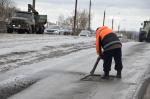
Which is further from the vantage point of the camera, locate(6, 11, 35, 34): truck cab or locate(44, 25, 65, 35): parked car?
locate(44, 25, 65, 35): parked car

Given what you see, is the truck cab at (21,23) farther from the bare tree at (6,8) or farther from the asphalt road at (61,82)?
the bare tree at (6,8)

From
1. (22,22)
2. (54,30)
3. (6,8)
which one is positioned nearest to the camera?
(22,22)

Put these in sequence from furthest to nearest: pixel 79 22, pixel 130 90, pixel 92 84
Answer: pixel 79 22 < pixel 92 84 < pixel 130 90

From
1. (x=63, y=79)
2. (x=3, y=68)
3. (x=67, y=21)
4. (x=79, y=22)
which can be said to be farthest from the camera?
(x=67, y=21)

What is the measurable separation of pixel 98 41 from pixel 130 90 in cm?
191

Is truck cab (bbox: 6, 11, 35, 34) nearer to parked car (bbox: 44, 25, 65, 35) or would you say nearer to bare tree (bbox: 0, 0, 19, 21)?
parked car (bbox: 44, 25, 65, 35)

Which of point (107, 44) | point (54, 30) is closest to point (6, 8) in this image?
point (54, 30)

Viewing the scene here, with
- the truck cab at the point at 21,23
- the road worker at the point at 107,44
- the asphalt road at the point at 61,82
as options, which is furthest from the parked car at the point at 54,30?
the road worker at the point at 107,44

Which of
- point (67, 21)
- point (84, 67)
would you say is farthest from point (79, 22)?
point (84, 67)

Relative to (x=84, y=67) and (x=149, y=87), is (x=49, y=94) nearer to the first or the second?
(x=149, y=87)

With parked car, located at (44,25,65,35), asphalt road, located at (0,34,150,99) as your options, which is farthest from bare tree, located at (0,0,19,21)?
asphalt road, located at (0,34,150,99)

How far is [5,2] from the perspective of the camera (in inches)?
3393

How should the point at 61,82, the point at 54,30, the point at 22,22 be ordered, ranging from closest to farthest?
the point at 61,82 < the point at 22,22 < the point at 54,30

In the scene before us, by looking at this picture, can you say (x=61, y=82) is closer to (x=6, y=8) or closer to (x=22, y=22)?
(x=22, y=22)
